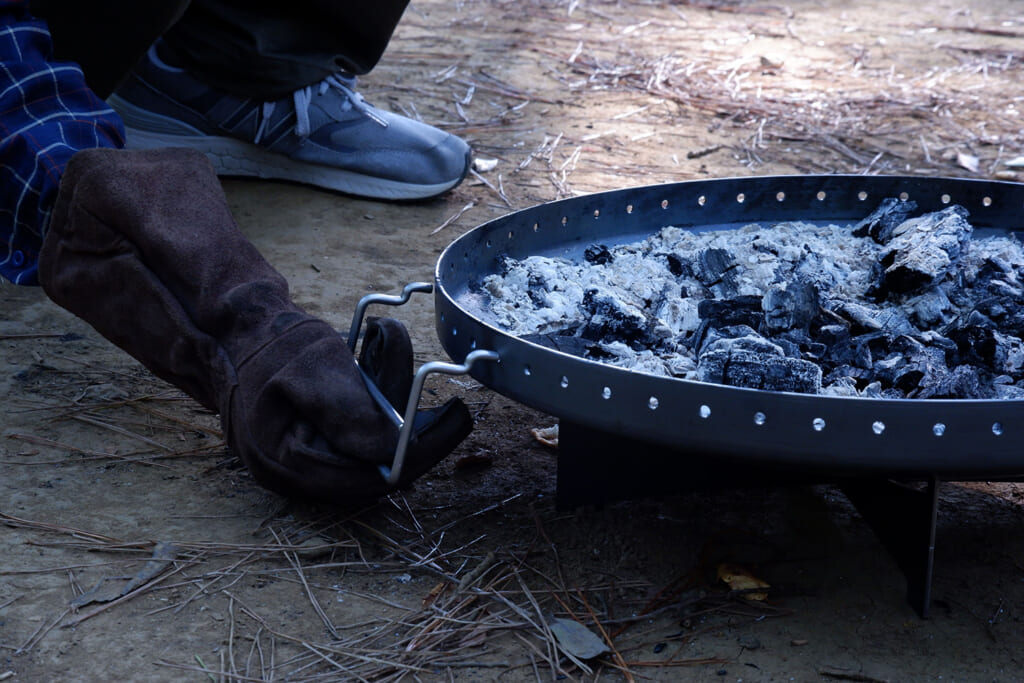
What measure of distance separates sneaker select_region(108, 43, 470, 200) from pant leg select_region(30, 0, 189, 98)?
672 mm

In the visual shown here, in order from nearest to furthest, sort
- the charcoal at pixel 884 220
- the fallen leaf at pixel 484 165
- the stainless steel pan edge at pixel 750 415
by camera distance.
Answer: the stainless steel pan edge at pixel 750 415, the charcoal at pixel 884 220, the fallen leaf at pixel 484 165

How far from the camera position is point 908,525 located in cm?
136

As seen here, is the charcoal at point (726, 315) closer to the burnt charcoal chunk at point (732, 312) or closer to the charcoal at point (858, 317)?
the burnt charcoal chunk at point (732, 312)

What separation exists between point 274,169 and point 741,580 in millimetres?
2078

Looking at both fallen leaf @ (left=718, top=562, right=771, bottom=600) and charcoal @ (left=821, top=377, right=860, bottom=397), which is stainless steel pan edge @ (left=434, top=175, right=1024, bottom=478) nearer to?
charcoal @ (left=821, top=377, right=860, bottom=397)

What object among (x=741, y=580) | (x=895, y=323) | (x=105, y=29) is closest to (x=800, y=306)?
(x=895, y=323)

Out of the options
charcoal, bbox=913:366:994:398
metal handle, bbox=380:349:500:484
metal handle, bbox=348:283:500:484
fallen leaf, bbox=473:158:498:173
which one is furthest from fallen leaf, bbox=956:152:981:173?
metal handle, bbox=380:349:500:484

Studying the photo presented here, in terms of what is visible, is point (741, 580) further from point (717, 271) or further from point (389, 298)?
point (389, 298)

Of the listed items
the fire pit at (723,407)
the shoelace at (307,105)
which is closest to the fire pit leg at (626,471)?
the fire pit at (723,407)

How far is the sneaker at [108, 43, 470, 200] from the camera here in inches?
113

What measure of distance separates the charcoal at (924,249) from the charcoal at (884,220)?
0.03m

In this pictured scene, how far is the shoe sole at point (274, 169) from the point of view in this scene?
294 cm

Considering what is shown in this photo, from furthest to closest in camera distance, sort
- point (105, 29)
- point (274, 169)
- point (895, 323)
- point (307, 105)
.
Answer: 1. point (274, 169)
2. point (307, 105)
3. point (105, 29)
4. point (895, 323)

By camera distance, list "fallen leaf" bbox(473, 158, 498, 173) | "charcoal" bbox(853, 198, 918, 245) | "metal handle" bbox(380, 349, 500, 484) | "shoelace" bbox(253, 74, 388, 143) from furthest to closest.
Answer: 1. "fallen leaf" bbox(473, 158, 498, 173)
2. "shoelace" bbox(253, 74, 388, 143)
3. "charcoal" bbox(853, 198, 918, 245)
4. "metal handle" bbox(380, 349, 500, 484)
